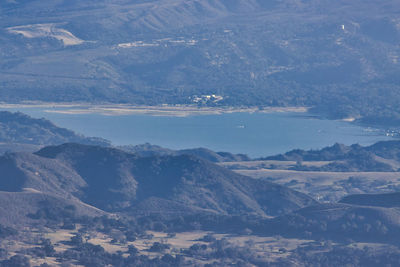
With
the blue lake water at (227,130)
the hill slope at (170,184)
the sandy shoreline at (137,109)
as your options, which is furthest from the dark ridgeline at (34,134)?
the hill slope at (170,184)

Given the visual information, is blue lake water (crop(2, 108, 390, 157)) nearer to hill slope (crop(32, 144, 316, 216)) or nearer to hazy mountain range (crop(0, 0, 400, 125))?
hazy mountain range (crop(0, 0, 400, 125))

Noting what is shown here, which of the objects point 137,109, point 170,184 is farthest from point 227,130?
point 170,184

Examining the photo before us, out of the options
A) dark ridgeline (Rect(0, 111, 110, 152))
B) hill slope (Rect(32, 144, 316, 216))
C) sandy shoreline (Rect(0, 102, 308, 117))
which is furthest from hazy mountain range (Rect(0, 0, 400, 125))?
hill slope (Rect(32, 144, 316, 216))

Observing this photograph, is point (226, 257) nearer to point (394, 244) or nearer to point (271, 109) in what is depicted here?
point (394, 244)

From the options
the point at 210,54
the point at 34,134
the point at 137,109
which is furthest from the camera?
the point at 210,54

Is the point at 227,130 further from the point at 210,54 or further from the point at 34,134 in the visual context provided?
the point at 210,54

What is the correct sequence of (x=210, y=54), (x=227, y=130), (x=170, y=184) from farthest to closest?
(x=210, y=54) < (x=227, y=130) < (x=170, y=184)
